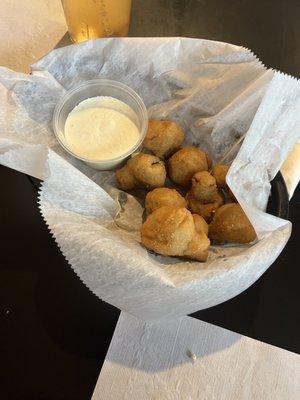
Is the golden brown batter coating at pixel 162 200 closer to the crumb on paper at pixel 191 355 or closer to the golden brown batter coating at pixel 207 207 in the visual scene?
the golden brown batter coating at pixel 207 207

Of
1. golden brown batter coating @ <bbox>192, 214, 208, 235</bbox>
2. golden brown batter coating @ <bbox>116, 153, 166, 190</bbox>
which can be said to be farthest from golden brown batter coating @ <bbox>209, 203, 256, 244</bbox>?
golden brown batter coating @ <bbox>116, 153, 166, 190</bbox>

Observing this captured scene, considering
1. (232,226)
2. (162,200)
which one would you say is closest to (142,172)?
(162,200)

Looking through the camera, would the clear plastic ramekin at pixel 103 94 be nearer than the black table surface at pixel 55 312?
No

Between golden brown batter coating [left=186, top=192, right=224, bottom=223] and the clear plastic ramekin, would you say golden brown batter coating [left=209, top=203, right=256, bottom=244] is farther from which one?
the clear plastic ramekin

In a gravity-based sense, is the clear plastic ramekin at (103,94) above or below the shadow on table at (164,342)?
above

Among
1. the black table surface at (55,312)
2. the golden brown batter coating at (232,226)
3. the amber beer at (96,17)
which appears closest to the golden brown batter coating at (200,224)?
the golden brown batter coating at (232,226)

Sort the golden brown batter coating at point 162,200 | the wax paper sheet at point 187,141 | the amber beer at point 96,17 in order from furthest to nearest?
the amber beer at point 96,17
the golden brown batter coating at point 162,200
the wax paper sheet at point 187,141

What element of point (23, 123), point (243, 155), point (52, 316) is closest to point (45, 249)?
point (52, 316)
